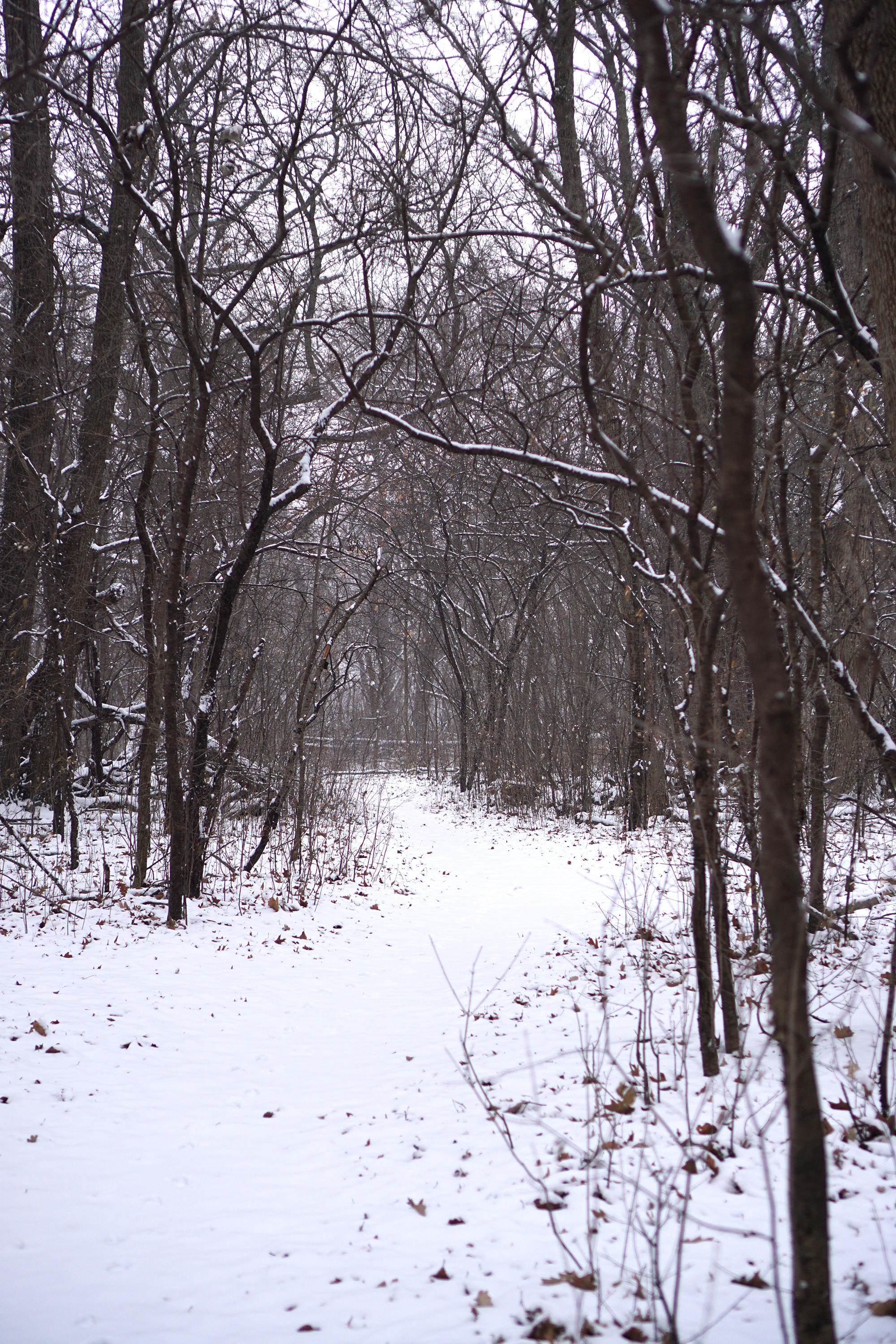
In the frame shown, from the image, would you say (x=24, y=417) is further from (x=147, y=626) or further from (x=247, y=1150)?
(x=247, y=1150)

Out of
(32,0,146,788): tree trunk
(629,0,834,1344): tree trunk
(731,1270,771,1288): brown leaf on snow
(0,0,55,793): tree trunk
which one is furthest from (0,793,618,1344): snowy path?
(0,0,55,793): tree trunk

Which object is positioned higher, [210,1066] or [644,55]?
[644,55]

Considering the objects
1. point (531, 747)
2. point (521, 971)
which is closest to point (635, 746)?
point (531, 747)

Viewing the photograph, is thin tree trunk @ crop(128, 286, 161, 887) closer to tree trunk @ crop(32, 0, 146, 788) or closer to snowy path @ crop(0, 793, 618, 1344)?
snowy path @ crop(0, 793, 618, 1344)

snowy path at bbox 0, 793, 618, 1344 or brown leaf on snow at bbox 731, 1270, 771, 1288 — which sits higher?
brown leaf on snow at bbox 731, 1270, 771, 1288

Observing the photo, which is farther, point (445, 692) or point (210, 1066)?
point (445, 692)

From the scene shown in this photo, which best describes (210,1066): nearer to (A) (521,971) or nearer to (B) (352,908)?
(A) (521,971)

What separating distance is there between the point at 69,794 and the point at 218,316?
4.36 m

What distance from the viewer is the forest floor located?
6.50ft

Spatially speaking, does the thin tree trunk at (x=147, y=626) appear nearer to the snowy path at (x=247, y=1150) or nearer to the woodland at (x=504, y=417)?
the woodland at (x=504, y=417)

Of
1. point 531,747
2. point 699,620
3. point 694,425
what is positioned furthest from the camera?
point 531,747

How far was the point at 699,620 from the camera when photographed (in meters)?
3.10

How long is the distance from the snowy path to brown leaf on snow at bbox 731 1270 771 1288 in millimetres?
483

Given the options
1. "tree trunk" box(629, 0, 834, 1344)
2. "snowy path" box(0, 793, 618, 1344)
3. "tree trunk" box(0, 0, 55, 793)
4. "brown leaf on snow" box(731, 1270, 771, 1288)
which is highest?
"tree trunk" box(0, 0, 55, 793)
